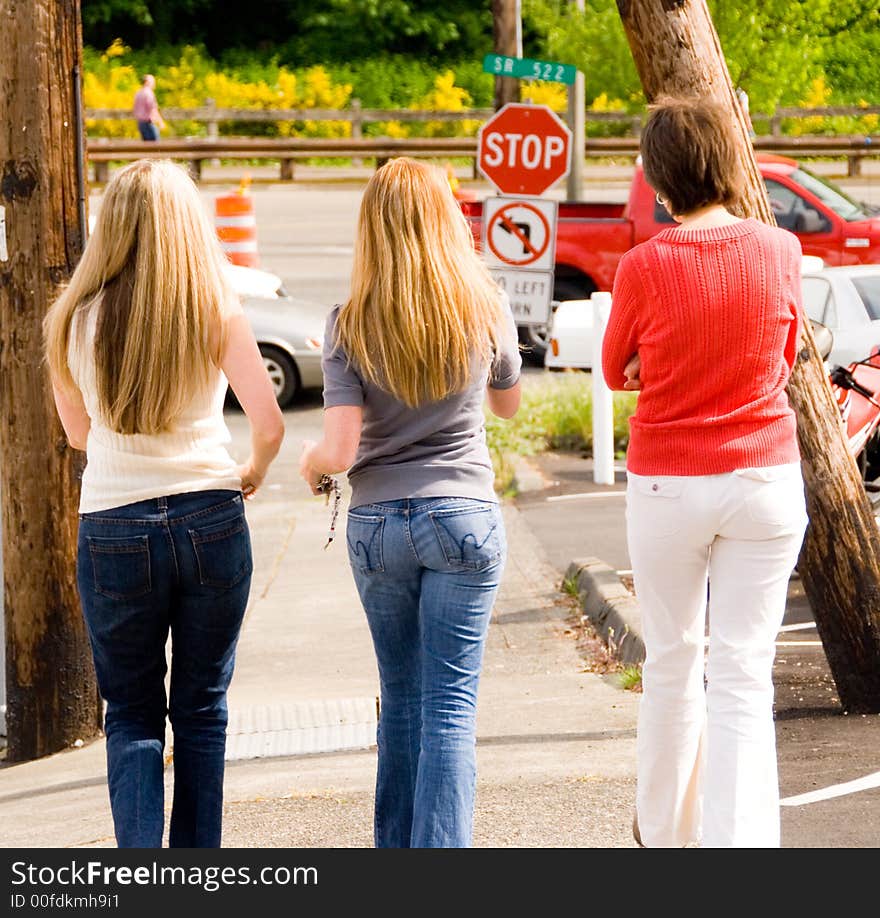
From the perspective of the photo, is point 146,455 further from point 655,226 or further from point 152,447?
point 655,226

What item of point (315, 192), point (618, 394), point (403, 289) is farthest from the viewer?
point (315, 192)

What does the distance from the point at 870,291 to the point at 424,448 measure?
7905mm

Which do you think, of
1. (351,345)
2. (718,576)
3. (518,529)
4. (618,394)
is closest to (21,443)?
(351,345)

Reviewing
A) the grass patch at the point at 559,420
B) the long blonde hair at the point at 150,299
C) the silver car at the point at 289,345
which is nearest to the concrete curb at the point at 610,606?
the grass patch at the point at 559,420

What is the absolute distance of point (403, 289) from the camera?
360 cm

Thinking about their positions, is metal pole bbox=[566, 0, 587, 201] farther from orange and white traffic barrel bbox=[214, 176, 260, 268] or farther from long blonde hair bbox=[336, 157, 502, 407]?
long blonde hair bbox=[336, 157, 502, 407]

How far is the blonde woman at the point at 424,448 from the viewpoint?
3.62 meters

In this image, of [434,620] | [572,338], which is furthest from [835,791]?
[572,338]

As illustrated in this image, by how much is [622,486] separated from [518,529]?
1227mm

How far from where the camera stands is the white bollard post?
10336 millimetres

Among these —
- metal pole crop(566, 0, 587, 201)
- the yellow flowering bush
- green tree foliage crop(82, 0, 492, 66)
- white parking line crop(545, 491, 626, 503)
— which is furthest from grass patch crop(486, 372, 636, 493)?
green tree foliage crop(82, 0, 492, 66)

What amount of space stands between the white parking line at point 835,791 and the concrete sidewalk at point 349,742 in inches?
19.0

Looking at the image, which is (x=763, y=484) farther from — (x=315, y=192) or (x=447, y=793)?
(x=315, y=192)

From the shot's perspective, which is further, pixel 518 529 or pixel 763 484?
pixel 518 529
